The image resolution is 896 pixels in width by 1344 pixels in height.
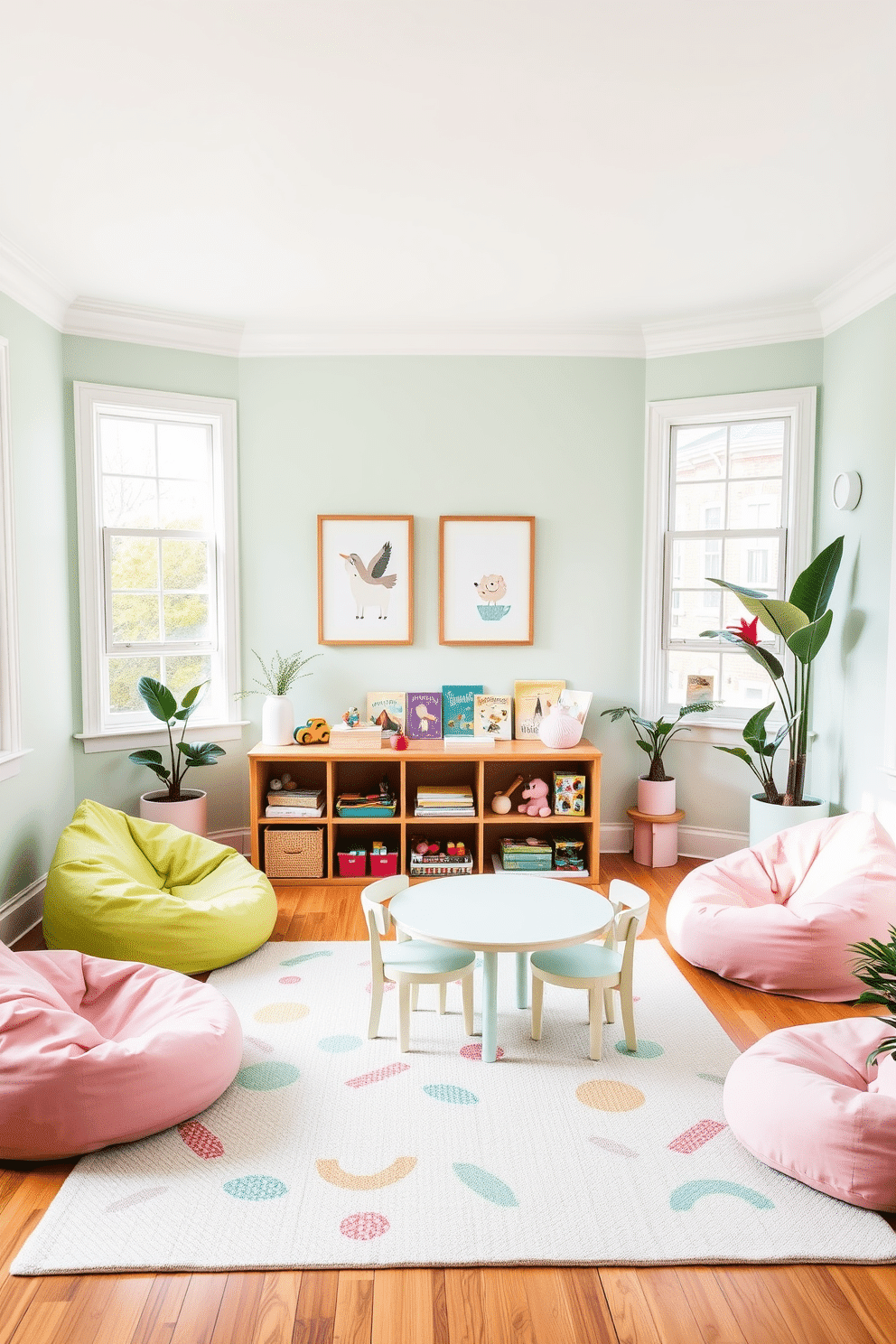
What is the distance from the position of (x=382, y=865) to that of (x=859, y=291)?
11.1 ft

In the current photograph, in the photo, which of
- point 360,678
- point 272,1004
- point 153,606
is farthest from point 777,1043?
point 153,606

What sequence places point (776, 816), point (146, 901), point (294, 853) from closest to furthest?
point (146, 901) < point (776, 816) < point (294, 853)

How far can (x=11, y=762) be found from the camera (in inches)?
137

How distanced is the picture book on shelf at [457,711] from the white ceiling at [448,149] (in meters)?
1.89

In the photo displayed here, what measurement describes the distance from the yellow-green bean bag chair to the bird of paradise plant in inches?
88.3

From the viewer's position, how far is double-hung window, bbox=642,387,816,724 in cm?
427

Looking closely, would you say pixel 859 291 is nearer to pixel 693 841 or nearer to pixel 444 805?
pixel 693 841

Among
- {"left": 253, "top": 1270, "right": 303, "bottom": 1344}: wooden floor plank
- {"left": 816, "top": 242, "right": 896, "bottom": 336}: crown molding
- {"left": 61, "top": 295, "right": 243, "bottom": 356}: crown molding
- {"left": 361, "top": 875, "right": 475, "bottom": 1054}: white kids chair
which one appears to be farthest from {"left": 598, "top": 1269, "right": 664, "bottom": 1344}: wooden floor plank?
{"left": 61, "top": 295, "right": 243, "bottom": 356}: crown molding

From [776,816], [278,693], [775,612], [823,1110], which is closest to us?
[823,1110]

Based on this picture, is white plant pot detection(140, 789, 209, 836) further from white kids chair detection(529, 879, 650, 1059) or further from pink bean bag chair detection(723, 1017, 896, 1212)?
pink bean bag chair detection(723, 1017, 896, 1212)

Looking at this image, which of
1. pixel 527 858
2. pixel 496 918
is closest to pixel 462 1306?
pixel 496 918

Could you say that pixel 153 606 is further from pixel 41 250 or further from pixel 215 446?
pixel 41 250

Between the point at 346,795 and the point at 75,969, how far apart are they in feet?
5.97

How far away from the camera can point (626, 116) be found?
2469 mm
